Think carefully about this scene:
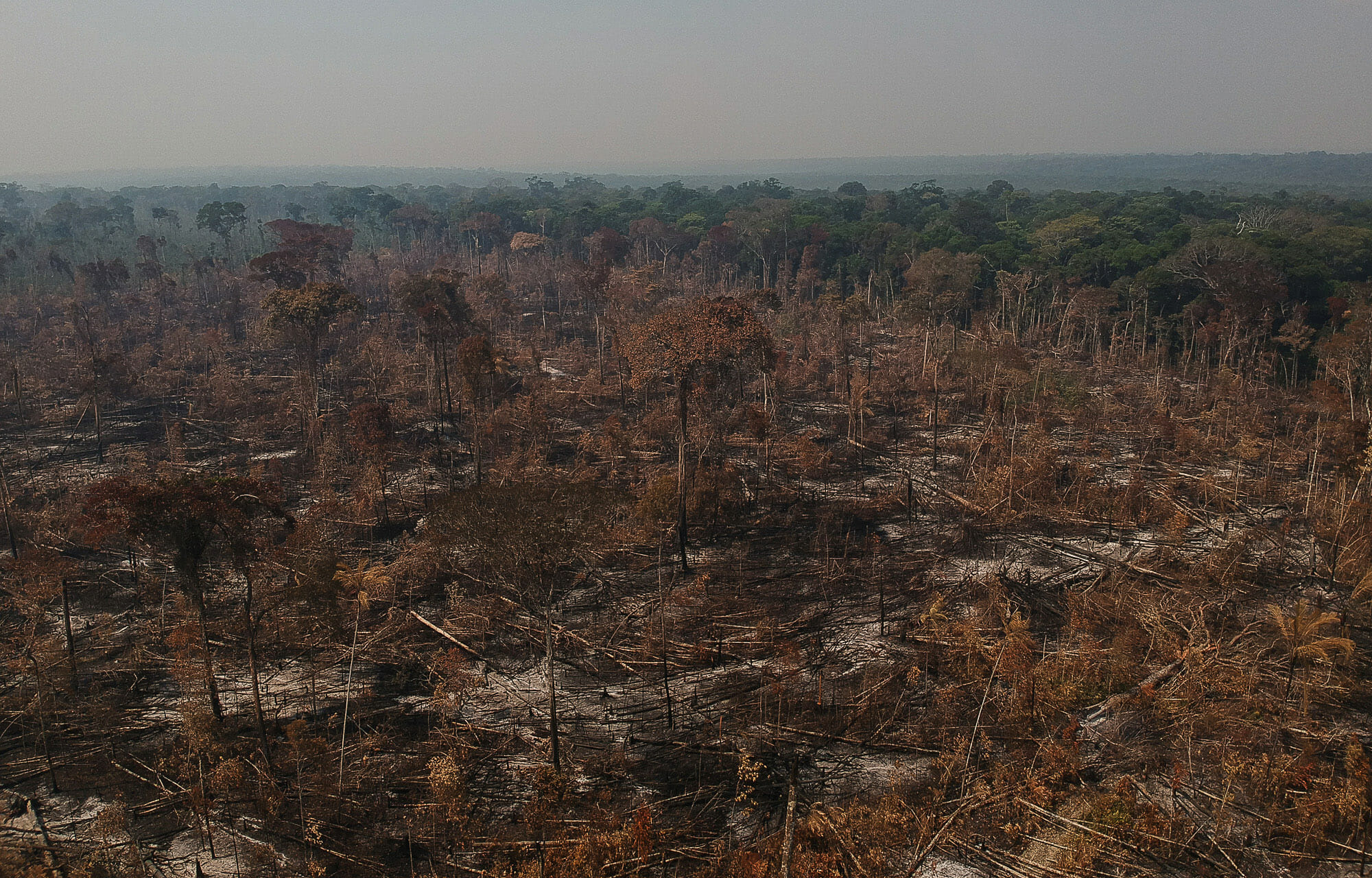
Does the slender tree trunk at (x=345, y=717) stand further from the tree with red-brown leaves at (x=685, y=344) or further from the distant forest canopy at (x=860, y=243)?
the distant forest canopy at (x=860, y=243)

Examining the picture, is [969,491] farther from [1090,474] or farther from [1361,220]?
[1361,220]

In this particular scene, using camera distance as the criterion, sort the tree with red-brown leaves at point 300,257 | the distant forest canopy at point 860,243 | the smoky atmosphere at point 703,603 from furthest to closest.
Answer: the distant forest canopy at point 860,243 < the tree with red-brown leaves at point 300,257 < the smoky atmosphere at point 703,603

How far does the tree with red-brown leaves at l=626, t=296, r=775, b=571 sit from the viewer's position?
19906 mm

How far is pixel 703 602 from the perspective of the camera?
1783cm

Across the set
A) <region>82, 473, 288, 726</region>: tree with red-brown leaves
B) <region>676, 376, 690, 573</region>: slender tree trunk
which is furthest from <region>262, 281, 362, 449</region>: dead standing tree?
<region>82, 473, 288, 726</region>: tree with red-brown leaves

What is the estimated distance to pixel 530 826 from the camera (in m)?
11.3

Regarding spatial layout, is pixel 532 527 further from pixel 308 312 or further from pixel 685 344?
pixel 308 312

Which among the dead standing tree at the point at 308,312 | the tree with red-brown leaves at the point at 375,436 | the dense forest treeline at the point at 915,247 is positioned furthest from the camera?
the dense forest treeline at the point at 915,247

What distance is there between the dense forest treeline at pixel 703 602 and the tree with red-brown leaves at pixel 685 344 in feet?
0.41

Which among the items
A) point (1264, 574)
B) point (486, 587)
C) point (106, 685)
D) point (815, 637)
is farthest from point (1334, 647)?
point (106, 685)

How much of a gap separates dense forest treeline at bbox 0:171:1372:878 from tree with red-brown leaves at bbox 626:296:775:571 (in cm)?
12

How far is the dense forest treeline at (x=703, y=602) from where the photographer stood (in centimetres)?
1134

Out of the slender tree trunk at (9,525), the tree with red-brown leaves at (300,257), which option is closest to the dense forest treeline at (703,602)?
the slender tree trunk at (9,525)

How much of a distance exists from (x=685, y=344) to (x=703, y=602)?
6.22 metres
